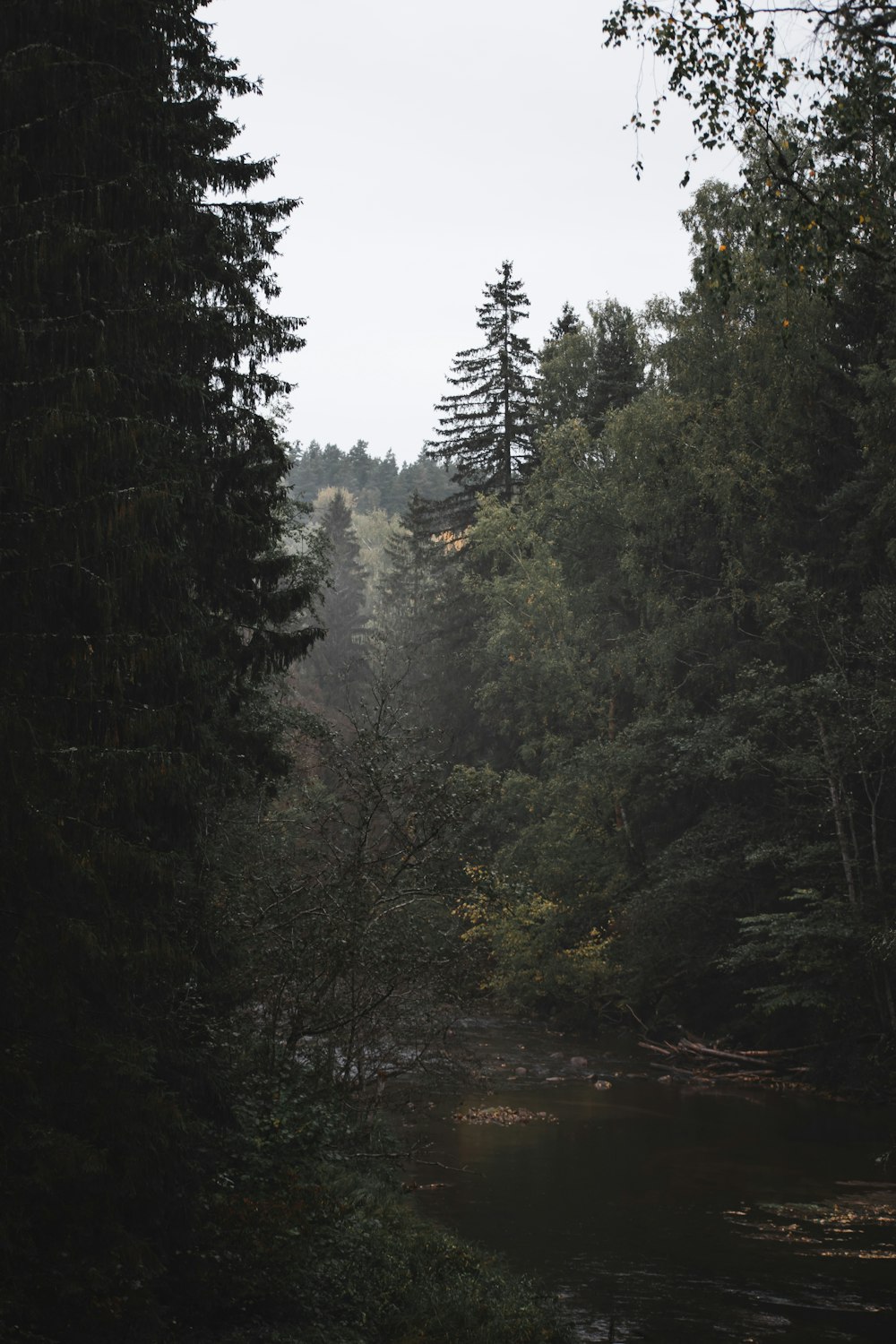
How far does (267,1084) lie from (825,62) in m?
10.5

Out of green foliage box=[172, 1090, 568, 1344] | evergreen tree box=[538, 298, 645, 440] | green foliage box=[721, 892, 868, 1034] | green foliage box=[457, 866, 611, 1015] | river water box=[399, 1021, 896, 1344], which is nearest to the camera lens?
green foliage box=[172, 1090, 568, 1344]

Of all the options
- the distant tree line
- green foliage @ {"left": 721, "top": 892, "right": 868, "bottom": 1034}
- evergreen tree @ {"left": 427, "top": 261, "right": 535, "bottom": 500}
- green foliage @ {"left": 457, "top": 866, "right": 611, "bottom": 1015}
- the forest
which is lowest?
green foliage @ {"left": 457, "top": 866, "right": 611, "bottom": 1015}

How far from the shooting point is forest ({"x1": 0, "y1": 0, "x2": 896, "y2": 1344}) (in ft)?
23.6

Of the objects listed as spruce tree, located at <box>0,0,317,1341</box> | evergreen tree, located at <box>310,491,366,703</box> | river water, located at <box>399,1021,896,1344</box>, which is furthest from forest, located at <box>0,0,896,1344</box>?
evergreen tree, located at <box>310,491,366,703</box>

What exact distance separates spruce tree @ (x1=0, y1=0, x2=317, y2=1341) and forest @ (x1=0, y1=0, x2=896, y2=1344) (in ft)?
0.11

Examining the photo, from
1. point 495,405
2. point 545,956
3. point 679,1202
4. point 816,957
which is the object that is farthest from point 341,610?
point 679,1202

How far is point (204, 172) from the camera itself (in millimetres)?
11234

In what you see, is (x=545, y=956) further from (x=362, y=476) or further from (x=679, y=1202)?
(x=362, y=476)

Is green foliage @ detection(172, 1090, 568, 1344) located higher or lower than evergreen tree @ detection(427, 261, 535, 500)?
lower

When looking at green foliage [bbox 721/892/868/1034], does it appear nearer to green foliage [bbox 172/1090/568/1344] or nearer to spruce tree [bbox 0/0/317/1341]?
green foliage [bbox 172/1090/568/1344]

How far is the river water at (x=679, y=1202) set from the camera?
10.6m

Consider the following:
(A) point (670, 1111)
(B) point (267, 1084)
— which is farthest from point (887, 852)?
(B) point (267, 1084)

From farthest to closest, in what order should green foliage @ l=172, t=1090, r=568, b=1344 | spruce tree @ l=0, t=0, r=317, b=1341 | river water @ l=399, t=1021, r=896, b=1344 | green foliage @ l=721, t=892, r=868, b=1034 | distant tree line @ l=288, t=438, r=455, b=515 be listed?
distant tree line @ l=288, t=438, r=455, b=515, green foliage @ l=721, t=892, r=868, b=1034, river water @ l=399, t=1021, r=896, b=1344, green foliage @ l=172, t=1090, r=568, b=1344, spruce tree @ l=0, t=0, r=317, b=1341

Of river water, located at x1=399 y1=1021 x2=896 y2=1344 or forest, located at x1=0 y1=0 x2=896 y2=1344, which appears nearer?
forest, located at x1=0 y1=0 x2=896 y2=1344
